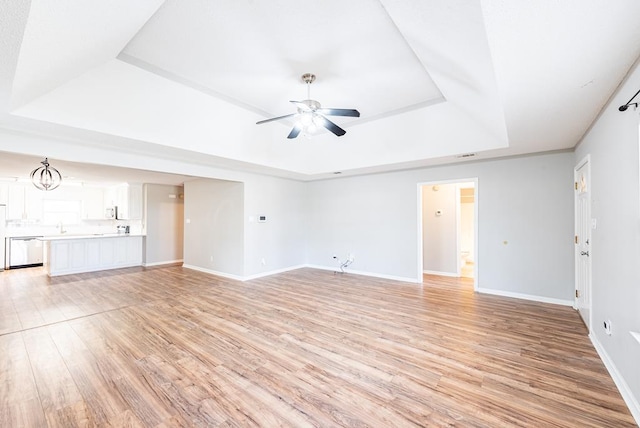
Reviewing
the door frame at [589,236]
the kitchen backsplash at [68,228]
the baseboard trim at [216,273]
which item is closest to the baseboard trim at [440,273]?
the door frame at [589,236]

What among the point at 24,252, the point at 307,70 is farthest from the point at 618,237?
the point at 24,252

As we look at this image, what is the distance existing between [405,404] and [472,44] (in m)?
2.58

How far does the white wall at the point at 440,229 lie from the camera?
6090mm

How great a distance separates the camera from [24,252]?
7.18m

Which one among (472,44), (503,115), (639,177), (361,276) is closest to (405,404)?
(639,177)

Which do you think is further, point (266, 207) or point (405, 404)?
point (266, 207)

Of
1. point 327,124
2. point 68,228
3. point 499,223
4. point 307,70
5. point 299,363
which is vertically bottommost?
point 299,363

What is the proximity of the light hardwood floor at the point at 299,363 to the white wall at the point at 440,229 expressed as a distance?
1.69 metres

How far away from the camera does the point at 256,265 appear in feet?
19.9

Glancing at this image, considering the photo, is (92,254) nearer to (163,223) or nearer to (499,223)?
(163,223)

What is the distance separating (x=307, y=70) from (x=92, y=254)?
7.27 metres

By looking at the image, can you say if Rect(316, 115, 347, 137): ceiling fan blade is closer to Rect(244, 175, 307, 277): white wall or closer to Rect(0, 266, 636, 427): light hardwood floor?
Rect(0, 266, 636, 427): light hardwood floor

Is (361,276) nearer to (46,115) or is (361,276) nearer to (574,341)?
(574,341)

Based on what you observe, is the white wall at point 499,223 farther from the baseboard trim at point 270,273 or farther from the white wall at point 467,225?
the white wall at point 467,225
